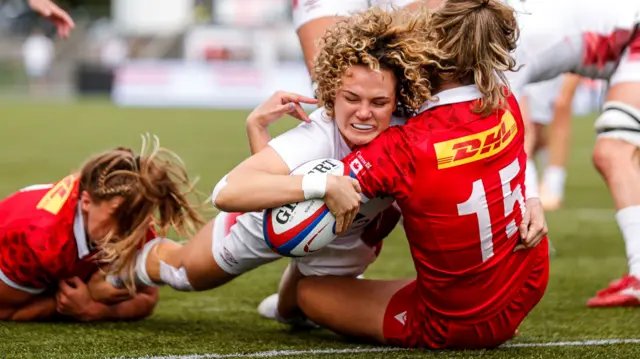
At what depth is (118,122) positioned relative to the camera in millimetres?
18812

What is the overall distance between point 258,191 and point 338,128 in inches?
15.4

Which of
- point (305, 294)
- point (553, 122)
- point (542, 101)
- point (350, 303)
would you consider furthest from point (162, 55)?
point (350, 303)

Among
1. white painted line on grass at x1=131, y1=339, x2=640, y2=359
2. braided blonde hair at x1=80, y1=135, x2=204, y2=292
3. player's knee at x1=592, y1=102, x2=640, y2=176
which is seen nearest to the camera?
white painted line on grass at x1=131, y1=339, x2=640, y2=359

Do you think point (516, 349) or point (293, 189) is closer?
point (293, 189)

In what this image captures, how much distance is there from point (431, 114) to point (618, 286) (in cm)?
173

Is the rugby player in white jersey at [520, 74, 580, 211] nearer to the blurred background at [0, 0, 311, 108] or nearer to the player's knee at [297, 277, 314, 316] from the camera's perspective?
the player's knee at [297, 277, 314, 316]

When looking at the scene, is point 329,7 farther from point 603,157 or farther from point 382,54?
point 603,157

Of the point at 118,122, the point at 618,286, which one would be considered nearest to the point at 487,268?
the point at 618,286

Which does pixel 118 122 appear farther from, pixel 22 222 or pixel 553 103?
pixel 22 222

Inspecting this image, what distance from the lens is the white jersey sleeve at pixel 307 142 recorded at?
357cm

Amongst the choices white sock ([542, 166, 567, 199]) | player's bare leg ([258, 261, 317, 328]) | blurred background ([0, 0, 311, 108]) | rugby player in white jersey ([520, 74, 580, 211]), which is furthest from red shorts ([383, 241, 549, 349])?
blurred background ([0, 0, 311, 108])

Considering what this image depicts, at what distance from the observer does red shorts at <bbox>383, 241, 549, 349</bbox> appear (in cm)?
375

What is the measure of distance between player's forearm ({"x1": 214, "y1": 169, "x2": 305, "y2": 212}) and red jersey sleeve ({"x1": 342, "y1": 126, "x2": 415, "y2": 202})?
0.21 metres

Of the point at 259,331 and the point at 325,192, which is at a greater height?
the point at 325,192
